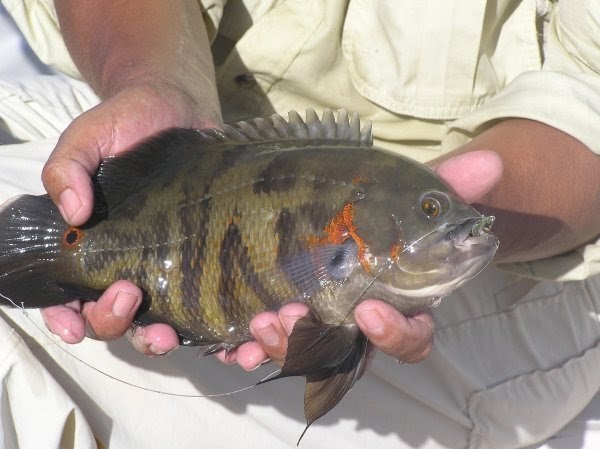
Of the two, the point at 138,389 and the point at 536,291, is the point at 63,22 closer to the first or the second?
the point at 138,389

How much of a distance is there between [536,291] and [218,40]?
1.13 meters

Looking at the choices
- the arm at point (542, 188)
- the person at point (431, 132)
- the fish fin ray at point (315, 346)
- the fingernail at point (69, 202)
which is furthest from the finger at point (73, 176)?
the arm at point (542, 188)

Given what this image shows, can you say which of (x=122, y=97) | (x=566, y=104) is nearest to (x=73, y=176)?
(x=122, y=97)

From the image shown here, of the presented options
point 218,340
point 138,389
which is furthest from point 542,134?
point 138,389

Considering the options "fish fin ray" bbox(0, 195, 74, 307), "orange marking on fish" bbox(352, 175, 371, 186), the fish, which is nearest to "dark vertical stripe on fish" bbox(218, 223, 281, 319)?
the fish

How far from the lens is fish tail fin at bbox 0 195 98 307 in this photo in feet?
5.20

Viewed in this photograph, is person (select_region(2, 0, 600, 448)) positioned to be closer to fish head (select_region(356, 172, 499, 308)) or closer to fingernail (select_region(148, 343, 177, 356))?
fingernail (select_region(148, 343, 177, 356))

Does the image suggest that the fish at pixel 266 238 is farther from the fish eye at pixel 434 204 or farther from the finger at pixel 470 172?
the finger at pixel 470 172

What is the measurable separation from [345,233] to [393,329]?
0.18 m

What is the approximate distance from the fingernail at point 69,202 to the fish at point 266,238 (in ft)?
0.20

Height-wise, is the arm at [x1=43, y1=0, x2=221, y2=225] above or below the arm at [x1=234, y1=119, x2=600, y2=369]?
above

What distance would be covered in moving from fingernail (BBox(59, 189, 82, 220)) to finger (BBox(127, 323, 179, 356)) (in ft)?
0.84

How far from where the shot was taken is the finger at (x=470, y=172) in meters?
1.58

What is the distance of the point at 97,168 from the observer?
1608 mm
